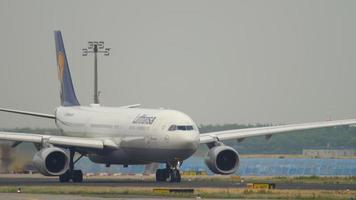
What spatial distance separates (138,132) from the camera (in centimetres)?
8138

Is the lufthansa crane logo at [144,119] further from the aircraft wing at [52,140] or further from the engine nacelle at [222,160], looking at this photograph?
the engine nacelle at [222,160]

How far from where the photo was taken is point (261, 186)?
66750mm

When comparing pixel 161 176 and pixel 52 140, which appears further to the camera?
pixel 161 176

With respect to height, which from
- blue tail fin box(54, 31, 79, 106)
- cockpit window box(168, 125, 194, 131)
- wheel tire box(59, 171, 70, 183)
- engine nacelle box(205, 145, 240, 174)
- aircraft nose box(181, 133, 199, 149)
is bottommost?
wheel tire box(59, 171, 70, 183)

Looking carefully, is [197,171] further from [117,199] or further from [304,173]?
[117,199]

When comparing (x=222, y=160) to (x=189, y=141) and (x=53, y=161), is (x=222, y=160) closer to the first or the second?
(x=189, y=141)

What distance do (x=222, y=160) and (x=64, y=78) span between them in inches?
837

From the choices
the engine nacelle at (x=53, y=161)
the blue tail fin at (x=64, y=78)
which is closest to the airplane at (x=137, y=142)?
the engine nacelle at (x=53, y=161)

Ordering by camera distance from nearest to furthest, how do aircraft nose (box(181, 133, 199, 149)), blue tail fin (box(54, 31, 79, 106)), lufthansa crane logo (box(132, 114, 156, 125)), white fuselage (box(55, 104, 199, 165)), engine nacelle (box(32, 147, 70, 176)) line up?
1. aircraft nose (box(181, 133, 199, 149))
2. white fuselage (box(55, 104, 199, 165))
3. engine nacelle (box(32, 147, 70, 176))
4. lufthansa crane logo (box(132, 114, 156, 125))
5. blue tail fin (box(54, 31, 79, 106))

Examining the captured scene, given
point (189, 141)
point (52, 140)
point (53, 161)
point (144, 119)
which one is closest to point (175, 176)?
point (189, 141)

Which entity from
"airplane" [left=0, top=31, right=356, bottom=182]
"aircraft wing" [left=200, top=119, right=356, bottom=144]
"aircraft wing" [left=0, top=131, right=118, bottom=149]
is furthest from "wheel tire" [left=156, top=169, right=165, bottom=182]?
"aircraft wing" [left=200, top=119, right=356, bottom=144]

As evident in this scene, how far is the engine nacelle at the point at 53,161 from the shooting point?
79.0 meters

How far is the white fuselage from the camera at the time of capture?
7812 cm

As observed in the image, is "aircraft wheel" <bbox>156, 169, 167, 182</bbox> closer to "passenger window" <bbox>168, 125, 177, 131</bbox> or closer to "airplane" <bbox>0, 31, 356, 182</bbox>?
"airplane" <bbox>0, 31, 356, 182</bbox>
